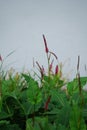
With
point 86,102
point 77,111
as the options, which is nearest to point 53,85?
point 86,102

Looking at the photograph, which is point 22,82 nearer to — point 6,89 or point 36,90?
point 6,89

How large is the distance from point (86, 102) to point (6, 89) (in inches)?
5.6

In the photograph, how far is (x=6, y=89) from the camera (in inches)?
16.5

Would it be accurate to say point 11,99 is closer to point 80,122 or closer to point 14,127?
point 14,127

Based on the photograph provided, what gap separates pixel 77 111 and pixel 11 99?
0.63ft

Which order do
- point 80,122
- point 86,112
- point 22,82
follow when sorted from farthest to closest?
point 22,82
point 86,112
point 80,122

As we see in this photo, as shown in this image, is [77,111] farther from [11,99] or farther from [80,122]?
[11,99]

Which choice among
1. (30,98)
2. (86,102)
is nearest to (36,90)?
(30,98)

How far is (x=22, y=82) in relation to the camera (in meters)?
0.52

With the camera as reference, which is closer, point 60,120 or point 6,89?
point 60,120

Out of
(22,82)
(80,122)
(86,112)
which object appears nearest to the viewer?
(80,122)

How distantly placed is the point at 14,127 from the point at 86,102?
13cm

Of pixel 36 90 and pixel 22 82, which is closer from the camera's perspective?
pixel 36 90

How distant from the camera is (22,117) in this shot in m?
0.36
